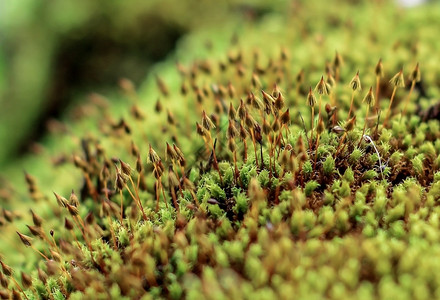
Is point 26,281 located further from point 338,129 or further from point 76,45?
point 76,45

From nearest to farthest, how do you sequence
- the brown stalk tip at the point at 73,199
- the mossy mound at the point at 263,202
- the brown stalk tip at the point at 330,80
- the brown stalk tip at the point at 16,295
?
the mossy mound at the point at 263,202 < the brown stalk tip at the point at 16,295 < the brown stalk tip at the point at 73,199 < the brown stalk tip at the point at 330,80

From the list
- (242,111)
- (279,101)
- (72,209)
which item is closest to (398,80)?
(279,101)

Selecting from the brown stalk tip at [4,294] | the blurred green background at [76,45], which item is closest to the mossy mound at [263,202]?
the brown stalk tip at [4,294]

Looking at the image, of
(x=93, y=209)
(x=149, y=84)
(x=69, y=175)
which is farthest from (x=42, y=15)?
(x=93, y=209)

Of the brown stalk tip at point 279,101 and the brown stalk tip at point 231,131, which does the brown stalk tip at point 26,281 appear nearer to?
the brown stalk tip at point 231,131

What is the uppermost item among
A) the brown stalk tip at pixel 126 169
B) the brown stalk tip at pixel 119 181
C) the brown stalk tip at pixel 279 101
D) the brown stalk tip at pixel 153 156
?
the brown stalk tip at pixel 279 101

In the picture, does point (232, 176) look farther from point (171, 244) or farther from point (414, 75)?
point (414, 75)

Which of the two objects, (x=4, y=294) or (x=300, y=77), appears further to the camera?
(x=300, y=77)
